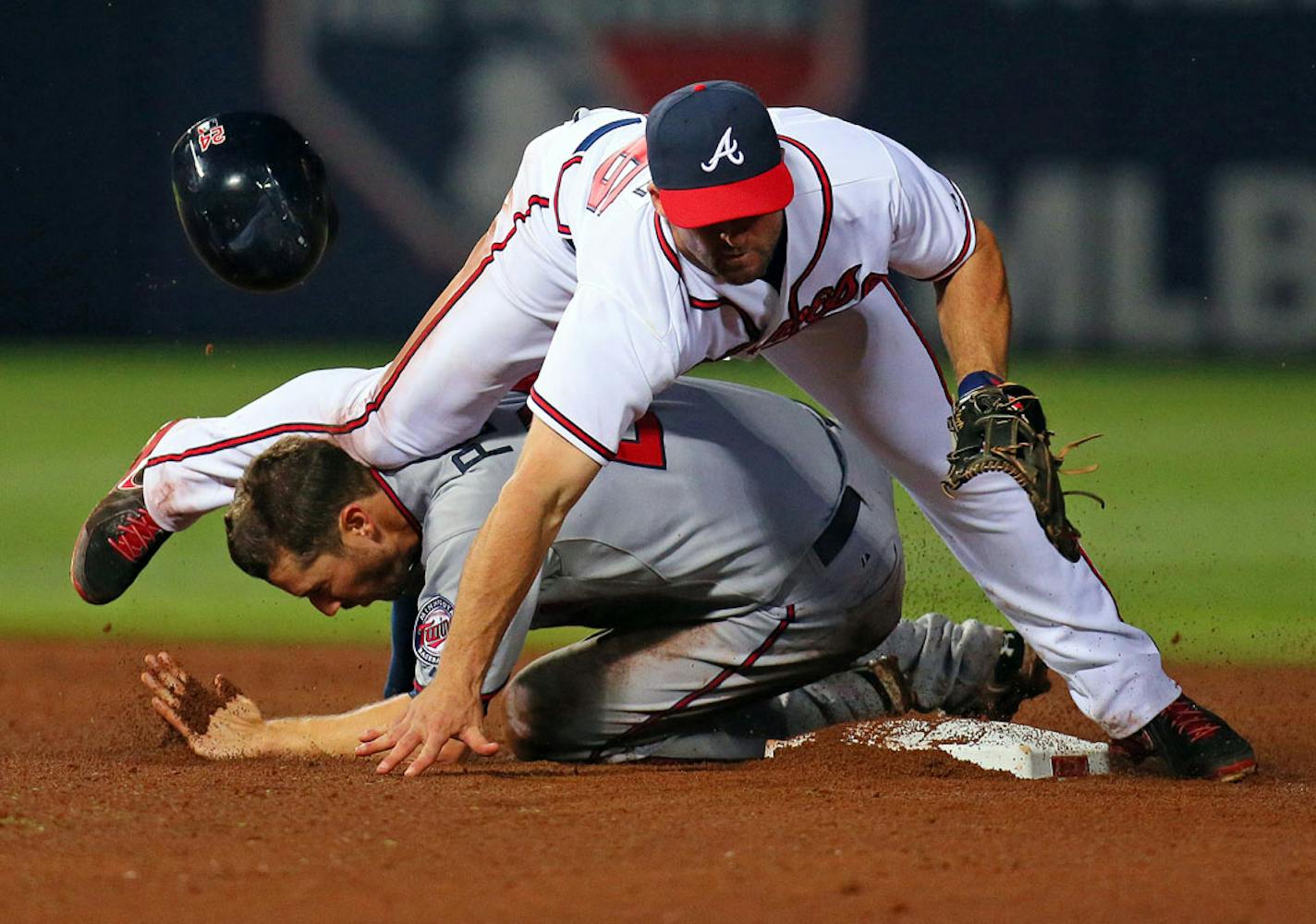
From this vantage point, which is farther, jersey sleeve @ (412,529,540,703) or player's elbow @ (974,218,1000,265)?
player's elbow @ (974,218,1000,265)

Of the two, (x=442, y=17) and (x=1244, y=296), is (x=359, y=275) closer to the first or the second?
(x=442, y=17)

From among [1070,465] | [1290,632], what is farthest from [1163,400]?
[1290,632]

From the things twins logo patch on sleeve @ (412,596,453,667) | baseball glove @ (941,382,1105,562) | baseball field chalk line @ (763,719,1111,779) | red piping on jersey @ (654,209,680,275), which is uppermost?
red piping on jersey @ (654,209,680,275)

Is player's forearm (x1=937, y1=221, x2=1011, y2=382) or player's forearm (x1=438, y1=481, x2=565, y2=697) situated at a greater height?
player's forearm (x1=937, y1=221, x2=1011, y2=382)

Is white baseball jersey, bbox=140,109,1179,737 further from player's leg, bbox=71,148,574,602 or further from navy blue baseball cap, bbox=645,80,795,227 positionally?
navy blue baseball cap, bbox=645,80,795,227

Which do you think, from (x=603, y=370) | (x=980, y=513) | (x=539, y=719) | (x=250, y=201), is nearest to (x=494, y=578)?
(x=603, y=370)

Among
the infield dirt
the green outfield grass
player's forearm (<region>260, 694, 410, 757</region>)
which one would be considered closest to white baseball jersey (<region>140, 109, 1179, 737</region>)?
the infield dirt
